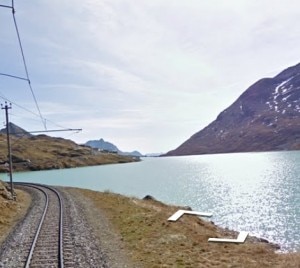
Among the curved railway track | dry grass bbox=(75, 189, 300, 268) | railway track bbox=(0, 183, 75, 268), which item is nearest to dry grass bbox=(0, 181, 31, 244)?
the curved railway track

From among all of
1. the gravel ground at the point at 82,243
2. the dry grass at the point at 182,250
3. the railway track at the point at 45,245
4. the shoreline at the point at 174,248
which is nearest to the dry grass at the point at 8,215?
the gravel ground at the point at 82,243

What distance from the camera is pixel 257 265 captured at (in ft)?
59.1

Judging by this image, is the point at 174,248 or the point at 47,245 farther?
the point at 47,245

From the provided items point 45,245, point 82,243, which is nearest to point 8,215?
point 45,245

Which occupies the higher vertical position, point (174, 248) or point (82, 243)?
point (82, 243)

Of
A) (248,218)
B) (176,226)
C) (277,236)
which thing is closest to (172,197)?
(248,218)

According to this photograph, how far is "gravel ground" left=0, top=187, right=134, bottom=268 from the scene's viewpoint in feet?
62.4

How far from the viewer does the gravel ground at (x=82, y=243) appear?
62.4ft

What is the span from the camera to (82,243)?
902 inches

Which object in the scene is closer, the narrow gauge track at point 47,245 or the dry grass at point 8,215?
the narrow gauge track at point 47,245

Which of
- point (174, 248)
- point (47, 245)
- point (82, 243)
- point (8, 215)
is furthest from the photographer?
point (8, 215)

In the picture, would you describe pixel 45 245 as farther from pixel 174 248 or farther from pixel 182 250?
pixel 182 250

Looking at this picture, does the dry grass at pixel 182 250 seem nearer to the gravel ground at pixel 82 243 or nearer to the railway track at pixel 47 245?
the gravel ground at pixel 82 243

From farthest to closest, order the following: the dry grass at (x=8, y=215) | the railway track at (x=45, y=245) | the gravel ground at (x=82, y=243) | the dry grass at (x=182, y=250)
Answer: the dry grass at (x=8, y=215)
the gravel ground at (x=82, y=243)
the railway track at (x=45, y=245)
the dry grass at (x=182, y=250)
